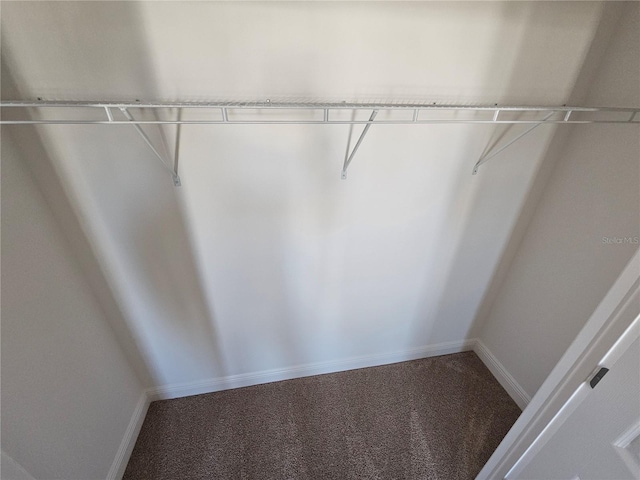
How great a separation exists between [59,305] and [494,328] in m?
2.24

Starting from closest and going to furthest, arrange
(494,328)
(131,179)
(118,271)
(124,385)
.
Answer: (131,179) < (118,271) < (124,385) < (494,328)

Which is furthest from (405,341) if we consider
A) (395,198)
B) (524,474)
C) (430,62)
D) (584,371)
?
(430,62)

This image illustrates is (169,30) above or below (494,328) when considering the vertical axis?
above

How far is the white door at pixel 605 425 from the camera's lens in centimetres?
71

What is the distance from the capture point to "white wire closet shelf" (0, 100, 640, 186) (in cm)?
92

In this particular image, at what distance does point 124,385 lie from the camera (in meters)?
1.50

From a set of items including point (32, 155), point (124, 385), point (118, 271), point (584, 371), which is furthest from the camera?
point (124, 385)

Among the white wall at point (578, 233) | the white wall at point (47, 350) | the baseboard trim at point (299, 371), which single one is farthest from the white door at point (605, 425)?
the white wall at point (47, 350)

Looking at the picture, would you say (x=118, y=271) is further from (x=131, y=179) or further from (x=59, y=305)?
(x=131, y=179)

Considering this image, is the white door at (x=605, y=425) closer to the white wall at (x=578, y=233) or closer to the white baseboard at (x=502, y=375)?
the white wall at (x=578, y=233)

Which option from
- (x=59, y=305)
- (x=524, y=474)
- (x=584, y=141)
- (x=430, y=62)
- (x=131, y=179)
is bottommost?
(x=524, y=474)

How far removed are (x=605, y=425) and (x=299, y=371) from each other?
1.44 metres

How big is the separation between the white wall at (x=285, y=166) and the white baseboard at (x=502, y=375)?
538mm

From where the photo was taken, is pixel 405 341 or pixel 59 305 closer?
pixel 59 305
